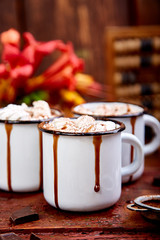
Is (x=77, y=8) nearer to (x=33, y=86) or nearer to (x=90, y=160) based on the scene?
(x=33, y=86)

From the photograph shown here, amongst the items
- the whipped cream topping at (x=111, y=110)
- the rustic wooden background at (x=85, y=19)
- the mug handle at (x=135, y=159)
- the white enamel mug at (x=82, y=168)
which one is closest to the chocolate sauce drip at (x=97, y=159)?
the white enamel mug at (x=82, y=168)

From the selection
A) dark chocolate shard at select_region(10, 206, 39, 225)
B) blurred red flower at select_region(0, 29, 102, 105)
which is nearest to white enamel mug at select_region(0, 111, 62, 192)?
dark chocolate shard at select_region(10, 206, 39, 225)

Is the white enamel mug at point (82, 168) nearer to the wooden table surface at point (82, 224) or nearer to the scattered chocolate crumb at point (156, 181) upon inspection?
the wooden table surface at point (82, 224)

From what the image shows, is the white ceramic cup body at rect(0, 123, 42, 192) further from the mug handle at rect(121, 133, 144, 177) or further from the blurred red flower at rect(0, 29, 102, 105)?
the blurred red flower at rect(0, 29, 102, 105)

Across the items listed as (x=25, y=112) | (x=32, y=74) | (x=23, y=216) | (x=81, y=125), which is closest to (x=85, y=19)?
(x=32, y=74)

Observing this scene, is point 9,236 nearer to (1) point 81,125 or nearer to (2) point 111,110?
(1) point 81,125
